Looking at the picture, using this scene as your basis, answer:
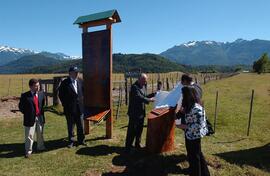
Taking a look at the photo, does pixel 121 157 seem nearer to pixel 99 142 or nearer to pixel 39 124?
pixel 99 142

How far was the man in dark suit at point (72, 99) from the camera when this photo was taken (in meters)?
10.3

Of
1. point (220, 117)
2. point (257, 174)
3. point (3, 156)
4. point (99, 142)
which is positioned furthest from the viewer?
point (220, 117)

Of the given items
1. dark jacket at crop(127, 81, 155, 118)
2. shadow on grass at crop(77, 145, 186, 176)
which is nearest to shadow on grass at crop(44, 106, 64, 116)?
shadow on grass at crop(77, 145, 186, 176)

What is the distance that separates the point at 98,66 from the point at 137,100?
2346 mm

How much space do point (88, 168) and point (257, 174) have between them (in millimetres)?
3872

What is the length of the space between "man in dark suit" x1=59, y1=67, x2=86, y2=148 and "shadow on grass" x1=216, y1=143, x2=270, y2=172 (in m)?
4.02

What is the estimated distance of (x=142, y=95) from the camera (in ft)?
31.5

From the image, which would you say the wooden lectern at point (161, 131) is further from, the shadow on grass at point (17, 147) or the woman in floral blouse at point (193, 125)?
the shadow on grass at point (17, 147)

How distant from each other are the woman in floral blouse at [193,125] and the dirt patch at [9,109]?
10218 mm

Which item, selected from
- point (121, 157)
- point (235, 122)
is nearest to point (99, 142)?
point (121, 157)

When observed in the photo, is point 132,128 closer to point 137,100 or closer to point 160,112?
point 137,100

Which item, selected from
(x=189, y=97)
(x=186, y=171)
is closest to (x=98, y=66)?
(x=186, y=171)

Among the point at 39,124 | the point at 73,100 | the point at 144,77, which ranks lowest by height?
the point at 39,124

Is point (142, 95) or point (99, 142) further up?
point (142, 95)
